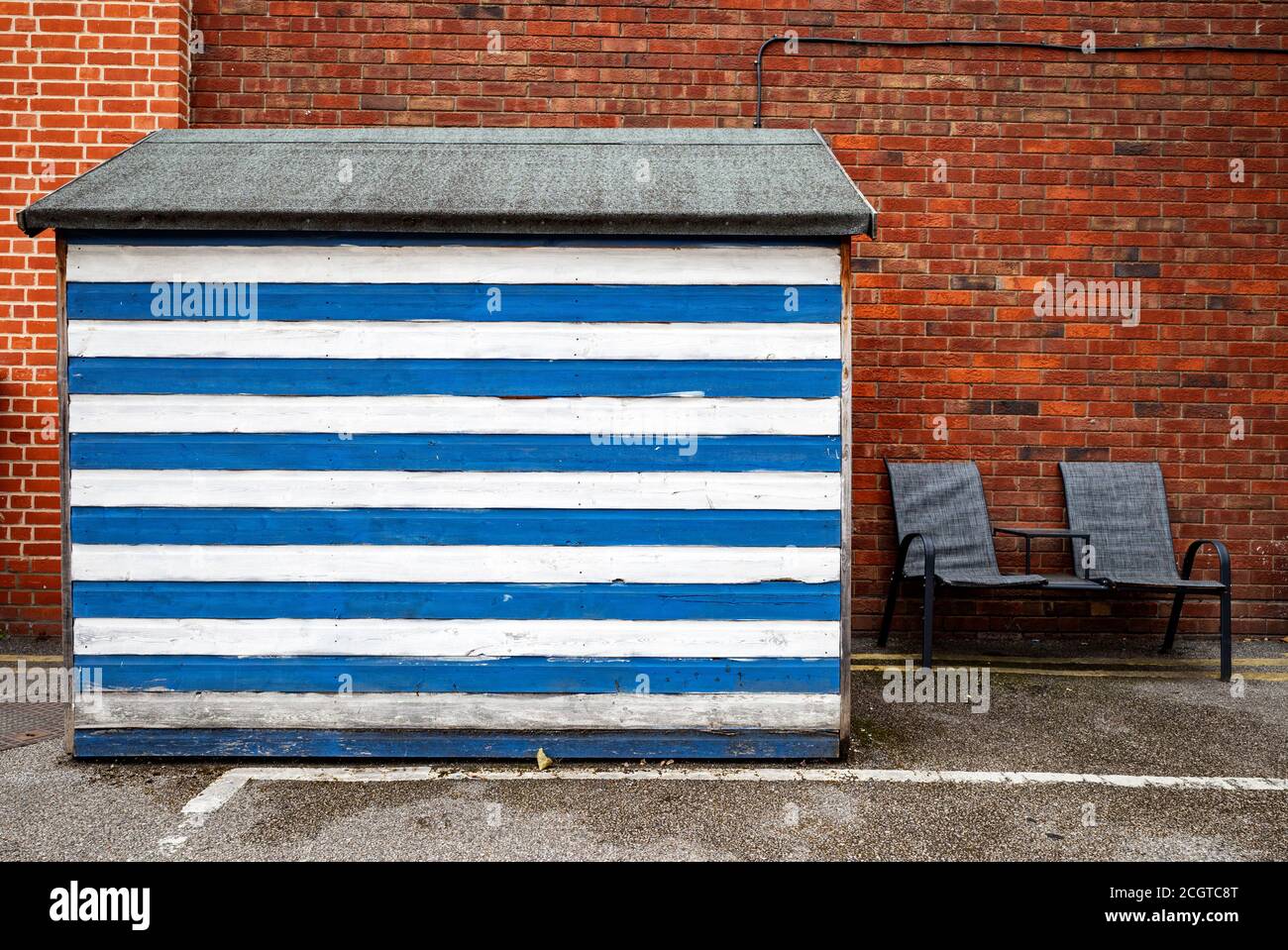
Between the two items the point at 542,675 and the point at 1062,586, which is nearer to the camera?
the point at 542,675

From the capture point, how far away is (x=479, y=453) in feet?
10.5

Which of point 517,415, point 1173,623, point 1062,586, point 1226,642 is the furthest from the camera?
point 1173,623

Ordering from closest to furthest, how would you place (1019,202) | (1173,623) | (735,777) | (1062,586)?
1. (735,777)
2. (1062,586)
3. (1173,623)
4. (1019,202)

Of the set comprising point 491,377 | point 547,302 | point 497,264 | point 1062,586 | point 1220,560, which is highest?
point 497,264

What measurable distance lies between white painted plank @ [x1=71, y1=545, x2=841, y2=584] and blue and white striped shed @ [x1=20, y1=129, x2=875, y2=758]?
11 millimetres

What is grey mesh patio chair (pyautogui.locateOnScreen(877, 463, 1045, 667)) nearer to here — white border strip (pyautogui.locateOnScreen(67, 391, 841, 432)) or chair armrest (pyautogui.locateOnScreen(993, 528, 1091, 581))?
chair armrest (pyautogui.locateOnScreen(993, 528, 1091, 581))

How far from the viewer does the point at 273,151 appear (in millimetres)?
3504

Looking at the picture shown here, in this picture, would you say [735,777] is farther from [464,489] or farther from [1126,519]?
[1126,519]

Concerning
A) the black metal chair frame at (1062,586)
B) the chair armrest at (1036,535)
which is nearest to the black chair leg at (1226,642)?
the black metal chair frame at (1062,586)

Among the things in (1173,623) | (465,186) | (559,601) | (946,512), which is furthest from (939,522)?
(465,186)

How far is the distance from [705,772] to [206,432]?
233 cm

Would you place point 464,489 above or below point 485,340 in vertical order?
below

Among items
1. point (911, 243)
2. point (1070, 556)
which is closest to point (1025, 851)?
point (1070, 556)

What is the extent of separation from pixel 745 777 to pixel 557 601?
98 centimetres
